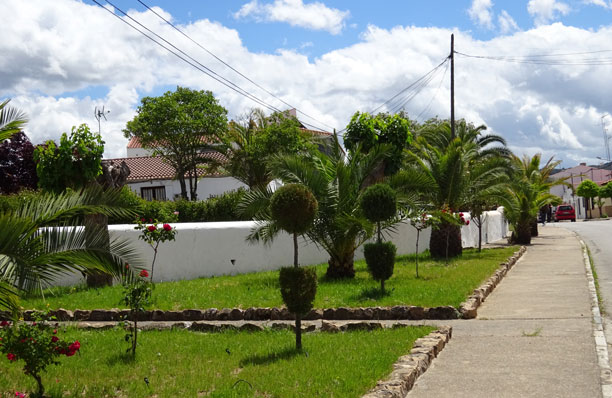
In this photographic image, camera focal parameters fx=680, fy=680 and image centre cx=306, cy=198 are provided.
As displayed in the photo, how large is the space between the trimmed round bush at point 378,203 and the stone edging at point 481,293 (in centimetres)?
229

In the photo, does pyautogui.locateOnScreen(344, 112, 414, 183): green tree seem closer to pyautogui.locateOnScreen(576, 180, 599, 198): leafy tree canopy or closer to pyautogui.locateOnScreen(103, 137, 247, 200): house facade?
pyautogui.locateOnScreen(103, 137, 247, 200): house facade

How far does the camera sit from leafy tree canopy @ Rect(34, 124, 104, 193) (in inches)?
595

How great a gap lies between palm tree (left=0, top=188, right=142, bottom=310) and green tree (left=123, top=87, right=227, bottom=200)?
1147 inches

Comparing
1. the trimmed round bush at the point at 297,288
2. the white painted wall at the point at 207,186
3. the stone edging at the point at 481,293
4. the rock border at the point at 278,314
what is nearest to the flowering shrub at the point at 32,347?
the trimmed round bush at the point at 297,288

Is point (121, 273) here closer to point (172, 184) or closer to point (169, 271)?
point (169, 271)

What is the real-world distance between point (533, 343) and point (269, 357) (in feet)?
11.4

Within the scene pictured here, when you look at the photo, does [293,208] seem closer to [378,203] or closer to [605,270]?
[378,203]

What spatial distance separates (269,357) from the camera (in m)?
8.12

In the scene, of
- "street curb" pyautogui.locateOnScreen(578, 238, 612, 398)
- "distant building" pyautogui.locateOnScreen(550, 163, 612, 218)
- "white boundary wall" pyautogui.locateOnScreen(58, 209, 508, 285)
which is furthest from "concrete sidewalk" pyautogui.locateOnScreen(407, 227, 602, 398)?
"distant building" pyautogui.locateOnScreen(550, 163, 612, 218)

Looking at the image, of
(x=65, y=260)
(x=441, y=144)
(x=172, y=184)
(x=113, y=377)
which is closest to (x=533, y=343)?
(x=113, y=377)

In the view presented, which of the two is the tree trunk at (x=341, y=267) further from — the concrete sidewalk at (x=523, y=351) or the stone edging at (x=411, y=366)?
the stone edging at (x=411, y=366)

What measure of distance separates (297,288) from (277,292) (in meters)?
5.18

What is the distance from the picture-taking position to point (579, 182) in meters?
109

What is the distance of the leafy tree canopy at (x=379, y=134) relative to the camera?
18953 mm
